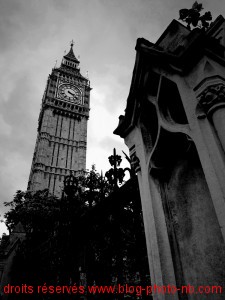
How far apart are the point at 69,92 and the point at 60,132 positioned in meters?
11.5

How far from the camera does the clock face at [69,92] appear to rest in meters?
54.7

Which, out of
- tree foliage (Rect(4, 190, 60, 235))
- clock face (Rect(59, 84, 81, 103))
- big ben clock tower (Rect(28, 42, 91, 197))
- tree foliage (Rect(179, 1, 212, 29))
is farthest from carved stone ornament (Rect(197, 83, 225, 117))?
clock face (Rect(59, 84, 81, 103))

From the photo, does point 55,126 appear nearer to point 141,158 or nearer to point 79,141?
point 79,141

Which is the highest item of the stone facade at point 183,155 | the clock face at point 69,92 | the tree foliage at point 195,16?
the clock face at point 69,92

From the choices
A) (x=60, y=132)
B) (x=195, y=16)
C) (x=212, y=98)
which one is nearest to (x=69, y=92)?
(x=60, y=132)

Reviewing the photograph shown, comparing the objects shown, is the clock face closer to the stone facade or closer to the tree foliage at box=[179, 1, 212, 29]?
the tree foliage at box=[179, 1, 212, 29]

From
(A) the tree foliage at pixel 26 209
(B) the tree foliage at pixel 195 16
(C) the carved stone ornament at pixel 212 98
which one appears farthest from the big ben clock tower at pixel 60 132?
(C) the carved stone ornament at pixel 212 98

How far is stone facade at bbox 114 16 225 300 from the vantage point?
4.78ft

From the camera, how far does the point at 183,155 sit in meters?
1.96

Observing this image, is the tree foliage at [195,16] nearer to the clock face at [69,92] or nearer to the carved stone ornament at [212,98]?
the carved stone ornament at [212,98]

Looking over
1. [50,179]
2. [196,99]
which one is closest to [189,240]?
Result: [196,99]

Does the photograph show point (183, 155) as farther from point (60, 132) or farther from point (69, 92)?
point (69, 92)

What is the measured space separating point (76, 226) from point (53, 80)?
56.6 metres

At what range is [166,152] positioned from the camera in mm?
2041
